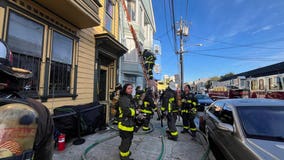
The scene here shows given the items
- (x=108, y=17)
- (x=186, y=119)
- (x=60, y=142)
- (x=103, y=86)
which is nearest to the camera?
(x=60, y=142)

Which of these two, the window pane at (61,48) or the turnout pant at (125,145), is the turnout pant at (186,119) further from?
the window pane at (61,48)

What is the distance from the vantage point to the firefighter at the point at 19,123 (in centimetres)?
83

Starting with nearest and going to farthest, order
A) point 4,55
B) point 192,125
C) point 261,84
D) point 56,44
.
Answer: point 4,55
point 56,44
point 192,125
point 261,84

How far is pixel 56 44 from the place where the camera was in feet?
17.0

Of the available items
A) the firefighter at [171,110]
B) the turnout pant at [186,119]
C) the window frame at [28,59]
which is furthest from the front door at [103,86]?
the turnout pant at [186,119]

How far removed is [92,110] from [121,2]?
7791 mm

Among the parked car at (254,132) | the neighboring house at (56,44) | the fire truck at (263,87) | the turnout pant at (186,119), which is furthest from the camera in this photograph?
Result: the fire truck at (263,87)

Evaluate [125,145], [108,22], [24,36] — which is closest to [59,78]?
[24,36]

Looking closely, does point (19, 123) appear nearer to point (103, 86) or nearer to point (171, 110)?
point (171, 110)

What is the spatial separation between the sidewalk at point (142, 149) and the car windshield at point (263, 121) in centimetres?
155

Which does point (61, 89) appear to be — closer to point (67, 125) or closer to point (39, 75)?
point (39, 75)

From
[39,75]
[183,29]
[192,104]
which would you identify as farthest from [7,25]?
[183,29]

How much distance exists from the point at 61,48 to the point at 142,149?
168 inches

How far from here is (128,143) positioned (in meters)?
3.43
